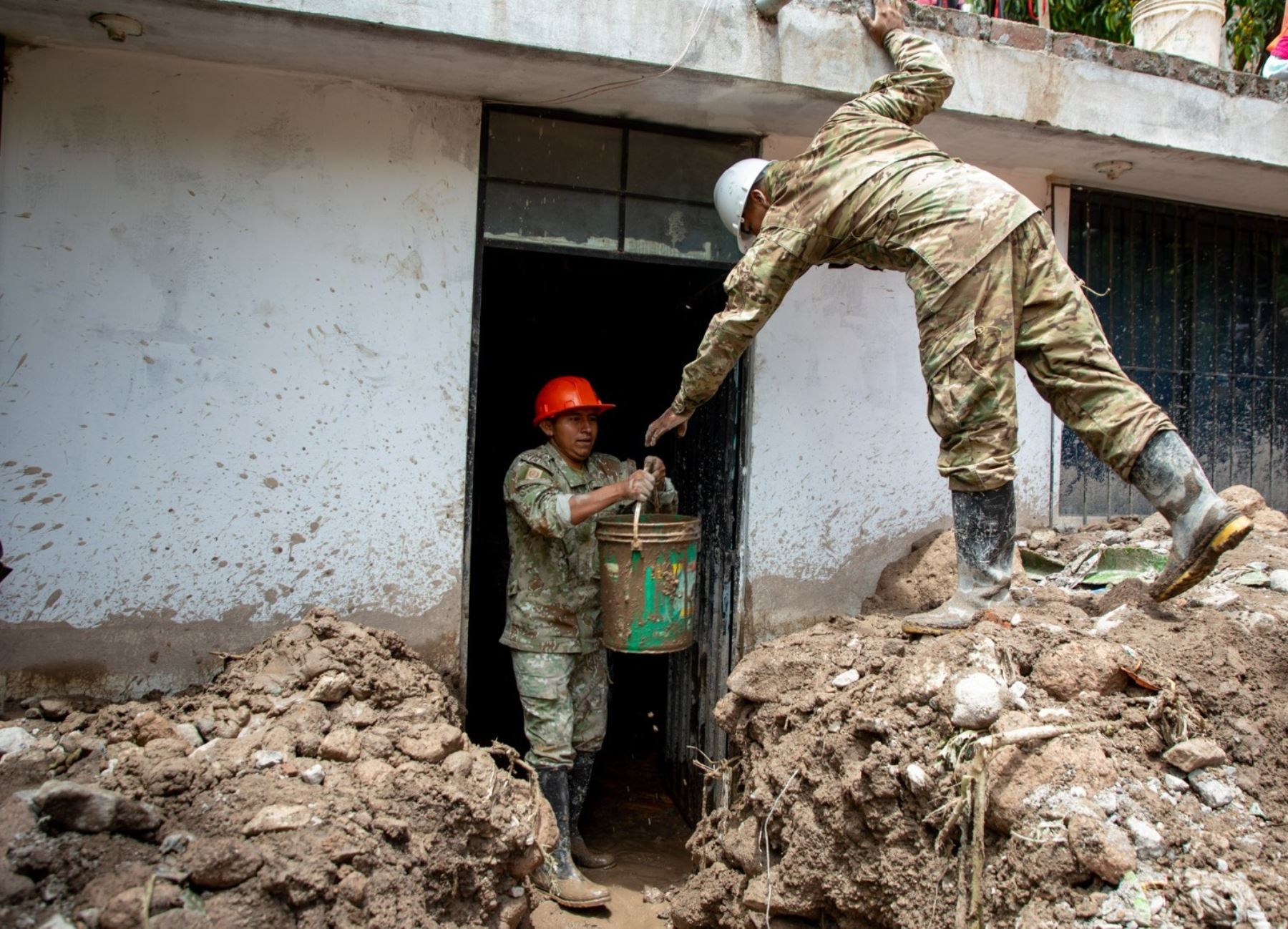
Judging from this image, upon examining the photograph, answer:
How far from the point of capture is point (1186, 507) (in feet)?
10.8

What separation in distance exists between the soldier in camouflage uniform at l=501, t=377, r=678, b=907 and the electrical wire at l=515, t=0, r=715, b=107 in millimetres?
1311

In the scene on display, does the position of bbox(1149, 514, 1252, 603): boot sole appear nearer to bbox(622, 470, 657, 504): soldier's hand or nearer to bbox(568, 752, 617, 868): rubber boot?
bbox(622, 470, 657, 504): soldier's hand

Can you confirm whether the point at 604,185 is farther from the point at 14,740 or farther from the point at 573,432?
the point at 14,740

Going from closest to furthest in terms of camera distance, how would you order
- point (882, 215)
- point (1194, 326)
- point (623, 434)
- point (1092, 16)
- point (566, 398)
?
point (882, 215) < point (566, 398) < point (1194, 326) < point (623, 434) < point (1092, 16)

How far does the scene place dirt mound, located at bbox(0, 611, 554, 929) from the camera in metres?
2.53

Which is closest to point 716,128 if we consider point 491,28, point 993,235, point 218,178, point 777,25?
point 777,25

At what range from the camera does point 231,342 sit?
12.9ft

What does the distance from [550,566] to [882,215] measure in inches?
88.5

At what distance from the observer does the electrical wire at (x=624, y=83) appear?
385 cm

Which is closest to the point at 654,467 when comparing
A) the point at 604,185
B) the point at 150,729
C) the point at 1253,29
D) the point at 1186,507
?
the point at 604,185

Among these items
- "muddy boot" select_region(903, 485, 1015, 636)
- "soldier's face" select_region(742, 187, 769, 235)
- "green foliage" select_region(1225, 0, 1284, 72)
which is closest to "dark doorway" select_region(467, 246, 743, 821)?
"soldier's face" select_region(742, 187, 769, 235)

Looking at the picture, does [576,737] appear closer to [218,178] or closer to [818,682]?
[818,682]

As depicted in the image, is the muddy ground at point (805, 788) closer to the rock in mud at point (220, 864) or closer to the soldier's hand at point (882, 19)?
the rock in mud at point (220, 864)

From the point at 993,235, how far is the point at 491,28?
2034mm
